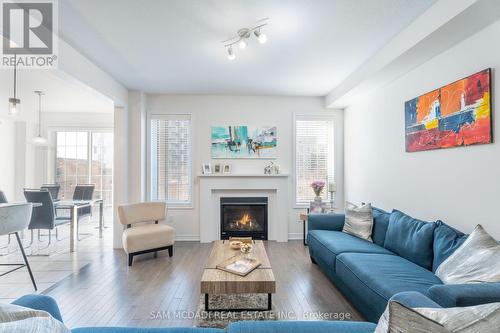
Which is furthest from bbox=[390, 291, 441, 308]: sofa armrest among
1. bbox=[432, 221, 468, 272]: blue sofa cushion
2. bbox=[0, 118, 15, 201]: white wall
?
bbox=[0, 118, 15, 201]: white wall

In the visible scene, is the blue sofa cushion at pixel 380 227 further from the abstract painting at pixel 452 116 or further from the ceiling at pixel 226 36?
the ceiling at pixel 226 36

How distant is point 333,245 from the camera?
9.50ft

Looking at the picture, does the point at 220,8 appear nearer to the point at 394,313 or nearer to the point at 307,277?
the point at 394,313

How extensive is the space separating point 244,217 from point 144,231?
184 cm

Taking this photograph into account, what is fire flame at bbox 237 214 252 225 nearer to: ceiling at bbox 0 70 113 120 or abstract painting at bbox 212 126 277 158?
abstract painting at bbox 212 126 277 158

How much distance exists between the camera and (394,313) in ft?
2.78

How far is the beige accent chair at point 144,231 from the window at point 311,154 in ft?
8.13

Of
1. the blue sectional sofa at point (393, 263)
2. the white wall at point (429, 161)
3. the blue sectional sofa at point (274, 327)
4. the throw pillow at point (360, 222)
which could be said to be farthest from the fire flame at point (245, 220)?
the blue sectional sofa at point (274, 327)

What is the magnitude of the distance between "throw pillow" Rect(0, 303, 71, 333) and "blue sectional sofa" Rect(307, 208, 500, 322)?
189cm

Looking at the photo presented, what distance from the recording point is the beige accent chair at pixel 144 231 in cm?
354

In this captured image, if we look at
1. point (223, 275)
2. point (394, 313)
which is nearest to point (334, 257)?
point (223, 275)

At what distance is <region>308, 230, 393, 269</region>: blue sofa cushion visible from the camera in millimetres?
2746

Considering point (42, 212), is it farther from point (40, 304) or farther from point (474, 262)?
point (474, 262)

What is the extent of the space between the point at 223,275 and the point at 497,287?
1.89 metres
